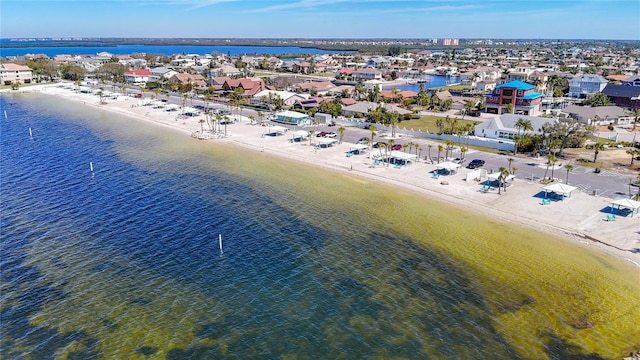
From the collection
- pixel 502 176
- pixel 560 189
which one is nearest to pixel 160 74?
pixel 502 176

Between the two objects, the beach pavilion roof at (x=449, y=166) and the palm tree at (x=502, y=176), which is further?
the beach pavilion roof at (x=449, y=166)

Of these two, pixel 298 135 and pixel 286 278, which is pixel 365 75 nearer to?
pixel 298 135

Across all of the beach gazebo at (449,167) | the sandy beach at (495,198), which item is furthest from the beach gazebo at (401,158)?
the beach gazebo at (449,167)

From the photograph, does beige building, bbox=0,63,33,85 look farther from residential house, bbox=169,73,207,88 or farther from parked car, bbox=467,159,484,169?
parked car, bbox=467,159,484,169

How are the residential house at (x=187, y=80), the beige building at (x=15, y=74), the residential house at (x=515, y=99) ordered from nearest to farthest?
the residential house at (x=515, y=99)
the residential house at (x=187, y=80)
the beige building at (x=15, y=74)

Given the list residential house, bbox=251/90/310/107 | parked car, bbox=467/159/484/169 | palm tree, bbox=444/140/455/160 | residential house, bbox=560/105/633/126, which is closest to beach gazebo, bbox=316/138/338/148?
palm tree, bbox=444/140/455/160

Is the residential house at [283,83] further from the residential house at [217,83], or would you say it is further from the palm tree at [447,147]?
the palm tree at [447,147]
